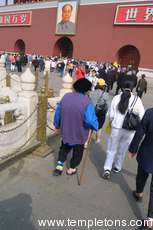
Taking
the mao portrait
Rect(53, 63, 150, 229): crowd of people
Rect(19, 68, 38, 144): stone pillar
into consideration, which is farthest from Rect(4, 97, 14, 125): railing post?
the mao portrait

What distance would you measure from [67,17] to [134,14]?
8.57m

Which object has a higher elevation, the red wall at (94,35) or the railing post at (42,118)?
the red wall at (94,35)

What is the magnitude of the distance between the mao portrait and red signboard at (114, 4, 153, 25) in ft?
19.1

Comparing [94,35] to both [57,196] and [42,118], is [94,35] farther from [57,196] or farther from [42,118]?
[57,196]

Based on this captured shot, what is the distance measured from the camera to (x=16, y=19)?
37062 millimetres

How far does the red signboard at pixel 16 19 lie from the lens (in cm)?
3519

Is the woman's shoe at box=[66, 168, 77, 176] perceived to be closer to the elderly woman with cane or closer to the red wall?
the elderly woman with cane

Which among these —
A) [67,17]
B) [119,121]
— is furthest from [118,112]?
[67,17]

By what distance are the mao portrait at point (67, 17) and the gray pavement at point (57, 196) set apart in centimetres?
2699

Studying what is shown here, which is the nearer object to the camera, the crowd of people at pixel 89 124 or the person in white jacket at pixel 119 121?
the crowd of people at pixel 89 124

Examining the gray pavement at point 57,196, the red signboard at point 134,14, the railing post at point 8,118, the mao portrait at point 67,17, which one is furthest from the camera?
the mao portrait at point 67,17

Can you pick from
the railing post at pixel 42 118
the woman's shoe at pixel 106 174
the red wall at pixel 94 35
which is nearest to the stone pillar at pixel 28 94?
the railing post at pixel 42 118

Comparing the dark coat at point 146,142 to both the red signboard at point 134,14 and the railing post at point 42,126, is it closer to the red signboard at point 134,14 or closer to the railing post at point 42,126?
the railing post at point 42,126

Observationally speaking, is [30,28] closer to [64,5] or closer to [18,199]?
[64,5]
